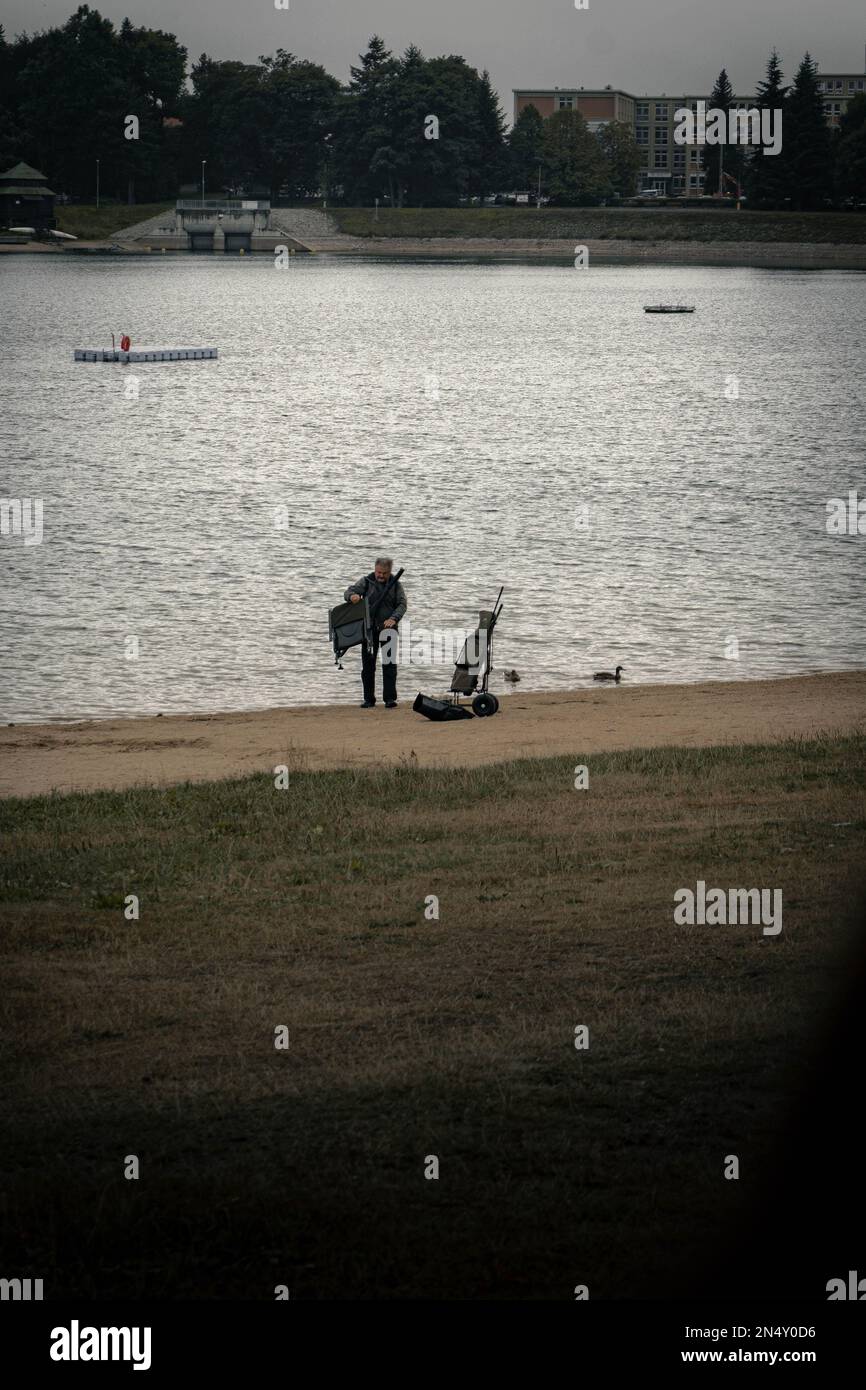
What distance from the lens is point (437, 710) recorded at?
23.3m

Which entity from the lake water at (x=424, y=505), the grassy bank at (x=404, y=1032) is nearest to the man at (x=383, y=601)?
the lake water at (x=424, y=505)

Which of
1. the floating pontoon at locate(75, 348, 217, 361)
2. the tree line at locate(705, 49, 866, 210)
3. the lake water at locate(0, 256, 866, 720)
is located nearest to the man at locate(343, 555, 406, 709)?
the lake water at locate(0, 256, 866, 720)

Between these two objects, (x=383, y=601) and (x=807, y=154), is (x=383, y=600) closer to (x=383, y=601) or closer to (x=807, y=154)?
(x=383, y=601)

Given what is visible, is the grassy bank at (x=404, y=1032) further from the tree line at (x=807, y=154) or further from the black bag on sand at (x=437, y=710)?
the tree line at (x=807, y=154)

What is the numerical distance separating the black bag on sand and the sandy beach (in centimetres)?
24

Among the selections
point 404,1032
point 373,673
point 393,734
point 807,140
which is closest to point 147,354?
point 373,673

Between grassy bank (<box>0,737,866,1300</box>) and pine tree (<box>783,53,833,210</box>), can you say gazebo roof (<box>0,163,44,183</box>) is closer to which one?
pine tree (<box>783,53,833,210</box>)

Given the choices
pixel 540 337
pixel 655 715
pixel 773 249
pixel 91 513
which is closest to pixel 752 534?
pixel 91 513

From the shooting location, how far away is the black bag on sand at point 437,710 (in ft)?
76.6

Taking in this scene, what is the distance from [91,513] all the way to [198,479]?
805cm

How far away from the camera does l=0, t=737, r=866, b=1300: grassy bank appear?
24.5ft

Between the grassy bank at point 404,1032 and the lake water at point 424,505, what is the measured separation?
40.5 ft

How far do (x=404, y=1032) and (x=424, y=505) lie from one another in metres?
42.1
